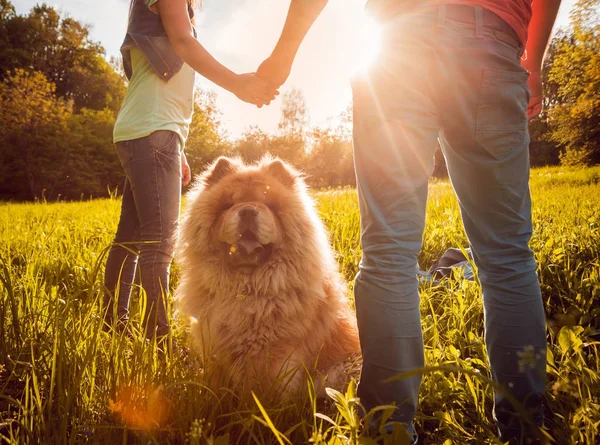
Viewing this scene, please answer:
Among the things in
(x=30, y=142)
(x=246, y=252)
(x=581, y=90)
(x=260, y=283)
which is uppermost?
(x=30, y=142)

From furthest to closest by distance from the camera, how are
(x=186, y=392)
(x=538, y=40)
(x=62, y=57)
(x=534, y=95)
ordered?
(x=62, y=57) < (x=534, y=95) < (x=538, y=40) < (x=186, y=392)

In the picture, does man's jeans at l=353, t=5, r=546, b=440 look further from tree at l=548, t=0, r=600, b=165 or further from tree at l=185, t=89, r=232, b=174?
tree at l=185, t=89, r=232, b=174

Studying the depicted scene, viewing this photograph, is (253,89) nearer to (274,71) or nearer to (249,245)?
(274,71)

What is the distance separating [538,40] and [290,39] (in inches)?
47.1

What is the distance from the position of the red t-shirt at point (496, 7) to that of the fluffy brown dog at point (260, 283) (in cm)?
124

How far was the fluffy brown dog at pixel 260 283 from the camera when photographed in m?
1.97

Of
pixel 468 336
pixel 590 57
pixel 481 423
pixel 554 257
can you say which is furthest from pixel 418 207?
pixel 590 57

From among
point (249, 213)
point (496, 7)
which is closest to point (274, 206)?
point (249, 213)

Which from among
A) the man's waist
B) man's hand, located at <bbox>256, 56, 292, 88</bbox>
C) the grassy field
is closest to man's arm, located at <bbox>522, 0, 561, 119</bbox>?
the man's waist

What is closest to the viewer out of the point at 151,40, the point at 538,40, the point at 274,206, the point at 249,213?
the point at 538,40

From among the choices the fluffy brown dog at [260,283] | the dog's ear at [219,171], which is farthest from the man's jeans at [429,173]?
the dog's ear at [219,171]

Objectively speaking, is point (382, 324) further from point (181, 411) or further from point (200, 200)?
point (200, 200)

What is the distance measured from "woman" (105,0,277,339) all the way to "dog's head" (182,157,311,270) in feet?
0.70

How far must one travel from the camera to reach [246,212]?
218cm
